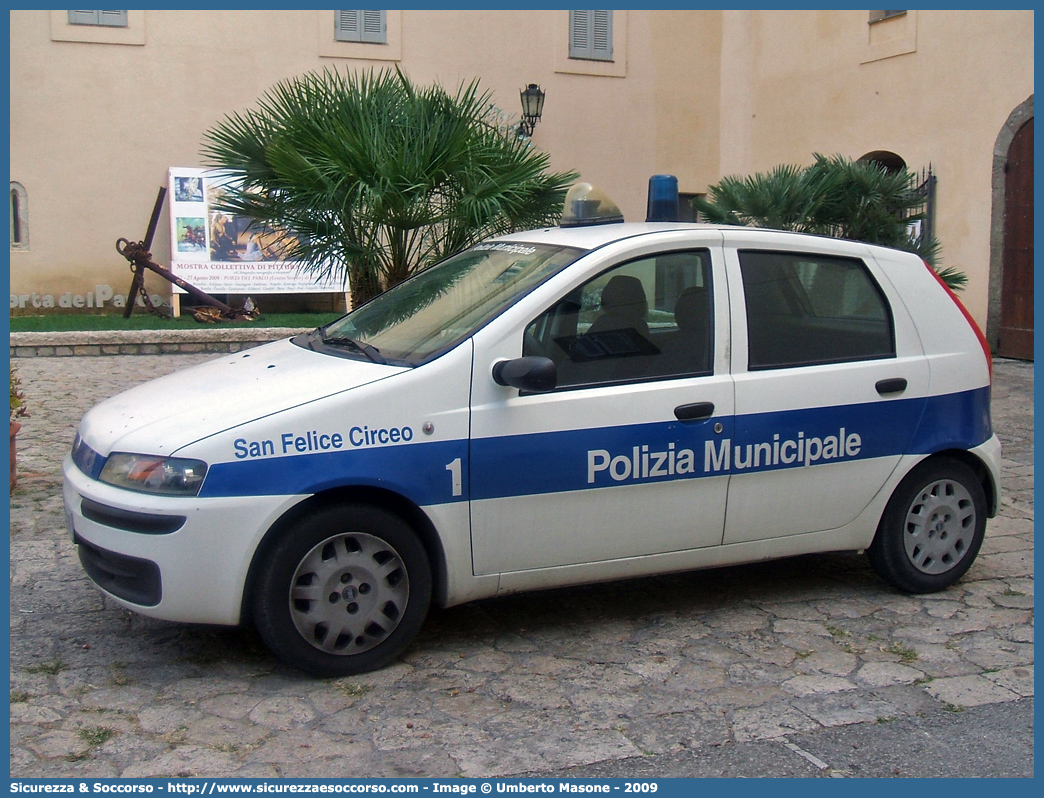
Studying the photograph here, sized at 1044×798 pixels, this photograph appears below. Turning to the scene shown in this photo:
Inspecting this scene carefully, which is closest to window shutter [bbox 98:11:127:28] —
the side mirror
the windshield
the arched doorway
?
the arched doorway

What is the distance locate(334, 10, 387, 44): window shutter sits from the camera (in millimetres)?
18500

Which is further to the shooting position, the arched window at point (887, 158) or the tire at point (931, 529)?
the arched window at point (887, 158)

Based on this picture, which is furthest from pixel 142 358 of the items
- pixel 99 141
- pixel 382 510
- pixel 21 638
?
pixel 382 510

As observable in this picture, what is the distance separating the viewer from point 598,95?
787 inches

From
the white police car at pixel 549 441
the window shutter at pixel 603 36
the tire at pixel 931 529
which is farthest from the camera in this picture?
the window shutter at pixel 603 36

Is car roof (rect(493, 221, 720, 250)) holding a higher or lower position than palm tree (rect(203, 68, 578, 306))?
lower

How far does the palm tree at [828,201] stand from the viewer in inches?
340

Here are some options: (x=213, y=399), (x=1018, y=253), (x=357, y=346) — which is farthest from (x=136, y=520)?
(x=1018, y=253)

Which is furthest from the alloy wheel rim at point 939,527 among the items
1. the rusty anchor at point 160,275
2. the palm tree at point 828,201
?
the rusty anchor at point 160,275

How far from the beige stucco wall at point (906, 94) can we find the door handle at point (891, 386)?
10234 mm

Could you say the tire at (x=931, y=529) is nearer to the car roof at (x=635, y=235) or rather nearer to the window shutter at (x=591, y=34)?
the car roof at (x=635, y=235)

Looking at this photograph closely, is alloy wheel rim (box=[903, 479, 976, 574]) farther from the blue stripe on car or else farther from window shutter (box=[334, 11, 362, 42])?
window shutter (box=[334, 11, 362, 42])

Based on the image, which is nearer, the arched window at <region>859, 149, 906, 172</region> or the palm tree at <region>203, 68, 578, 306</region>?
the palm tree at <region>203, 68, 578, 306</region>

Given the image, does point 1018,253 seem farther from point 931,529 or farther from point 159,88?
point 159,88
